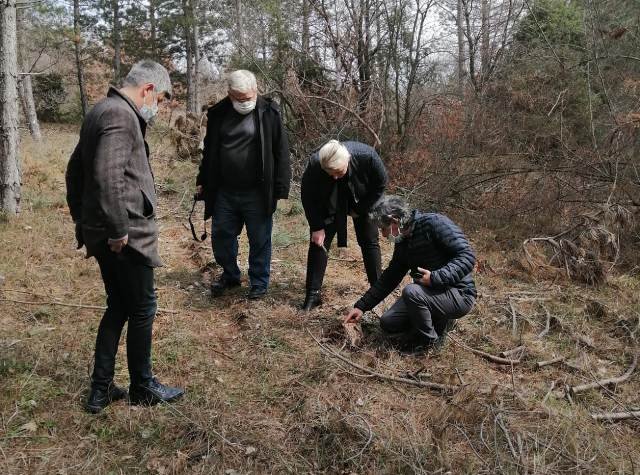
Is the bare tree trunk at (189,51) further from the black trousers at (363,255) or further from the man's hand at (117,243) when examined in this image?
the man's hand at (117,243)

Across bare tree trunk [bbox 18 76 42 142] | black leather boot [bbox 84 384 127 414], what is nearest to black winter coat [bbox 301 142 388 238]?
black leather boot [bbox 84 384 127 414]

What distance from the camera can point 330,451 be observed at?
8.63 feet

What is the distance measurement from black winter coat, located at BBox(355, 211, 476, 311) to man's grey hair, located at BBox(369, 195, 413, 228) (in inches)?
3.3

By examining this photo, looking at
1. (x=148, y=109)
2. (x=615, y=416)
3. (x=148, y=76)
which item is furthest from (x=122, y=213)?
(x=615, y=416)

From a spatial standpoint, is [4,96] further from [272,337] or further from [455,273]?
[455,273]

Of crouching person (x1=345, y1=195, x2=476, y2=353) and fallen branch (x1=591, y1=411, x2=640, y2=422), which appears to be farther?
crouching person (x1=345, y1=195, x2=476, y2=353)

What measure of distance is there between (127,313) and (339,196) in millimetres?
1989

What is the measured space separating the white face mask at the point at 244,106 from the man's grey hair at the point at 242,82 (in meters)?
0.11

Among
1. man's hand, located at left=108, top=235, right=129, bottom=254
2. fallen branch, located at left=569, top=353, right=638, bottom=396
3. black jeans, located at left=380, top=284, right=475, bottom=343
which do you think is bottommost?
fallen branch, located at left=569, top=353, right=638, bottom=396

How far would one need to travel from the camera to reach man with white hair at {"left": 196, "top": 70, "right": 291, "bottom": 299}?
13.7ft

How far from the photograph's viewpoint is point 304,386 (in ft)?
10.5

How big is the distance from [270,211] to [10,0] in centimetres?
472

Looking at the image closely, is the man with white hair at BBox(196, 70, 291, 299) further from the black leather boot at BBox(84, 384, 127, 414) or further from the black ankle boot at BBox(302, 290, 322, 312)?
the black leather boot at BBox(84, 384, 127, 414)

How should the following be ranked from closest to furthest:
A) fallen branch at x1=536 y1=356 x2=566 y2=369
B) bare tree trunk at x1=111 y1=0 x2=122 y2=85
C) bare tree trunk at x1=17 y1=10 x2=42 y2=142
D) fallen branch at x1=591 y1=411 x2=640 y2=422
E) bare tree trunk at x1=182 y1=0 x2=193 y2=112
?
fallen branch at x1=591 y1=411 x2=640 y2=422, fallen branch at x1=536 y1=356 x2=566 y2=369, bare tree trunk at x1=17 y1=10 x2=42 y2=142, bare tree trunk at x1=182 y1=0 x2=193 y2=112, bare tree trunk at x1=111 y1=0 x2=122 y2=85
